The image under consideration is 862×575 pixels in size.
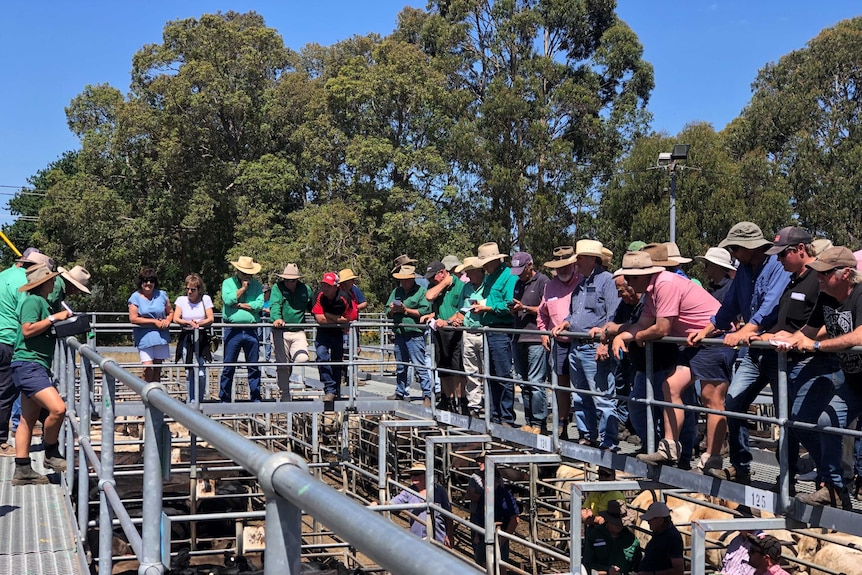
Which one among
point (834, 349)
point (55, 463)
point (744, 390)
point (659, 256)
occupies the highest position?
point (659, 256)

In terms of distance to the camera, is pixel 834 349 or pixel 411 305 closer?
pixel 834 349

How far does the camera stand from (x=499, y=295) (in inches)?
414

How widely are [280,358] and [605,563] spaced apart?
5.33 m

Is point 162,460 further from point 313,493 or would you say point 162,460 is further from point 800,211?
point 800,211

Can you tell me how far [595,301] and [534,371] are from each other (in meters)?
1.39

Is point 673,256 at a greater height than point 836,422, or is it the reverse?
point 673,256

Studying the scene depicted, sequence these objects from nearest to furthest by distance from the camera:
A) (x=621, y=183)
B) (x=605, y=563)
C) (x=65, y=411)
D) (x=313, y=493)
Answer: (x=313, y=493) → (x=65, y=411) → (x=605, y=563) → (x=621, y=183)

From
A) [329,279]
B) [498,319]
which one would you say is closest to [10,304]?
[329,279]

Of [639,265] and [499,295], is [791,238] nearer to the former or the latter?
[639,265]

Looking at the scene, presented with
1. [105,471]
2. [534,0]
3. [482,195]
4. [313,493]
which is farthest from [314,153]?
[313,493]

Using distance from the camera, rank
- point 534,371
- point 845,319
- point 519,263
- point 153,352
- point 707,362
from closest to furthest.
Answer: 1. point 845,319
2. point 707,362
3. point 534,371
4. point 519,263
5. point 153,352

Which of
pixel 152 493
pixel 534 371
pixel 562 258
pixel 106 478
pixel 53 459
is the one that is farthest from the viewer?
pixel 534 371

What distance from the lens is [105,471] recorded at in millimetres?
4098

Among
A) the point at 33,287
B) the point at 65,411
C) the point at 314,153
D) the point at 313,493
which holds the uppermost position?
the point at 314,153
